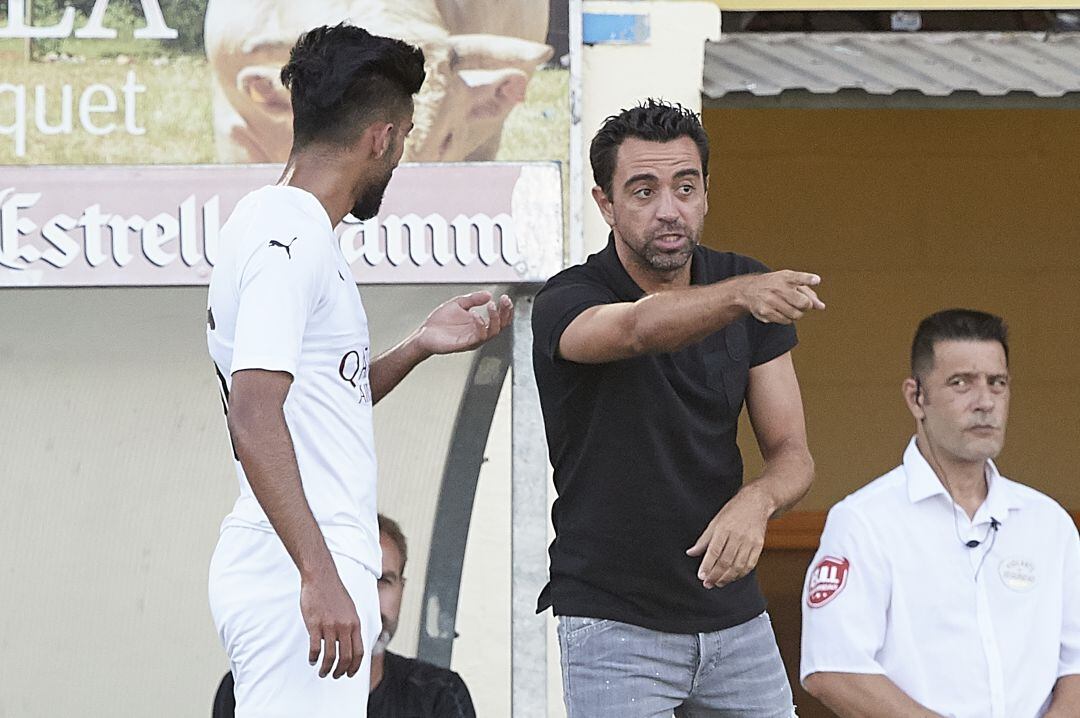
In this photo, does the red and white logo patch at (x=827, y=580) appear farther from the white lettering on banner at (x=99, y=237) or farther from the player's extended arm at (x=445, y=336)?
the white lettering on banner at (x=99, y=237)

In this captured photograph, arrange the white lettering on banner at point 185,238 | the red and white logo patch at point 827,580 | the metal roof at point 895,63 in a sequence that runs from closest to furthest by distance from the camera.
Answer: the red and white logo patch at point 827,580
the metal roof at point 895,63
the white lettering on banner at point 185,238

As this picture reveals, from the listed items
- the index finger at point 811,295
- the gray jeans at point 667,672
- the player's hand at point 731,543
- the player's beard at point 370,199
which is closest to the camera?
the index finger at point 811,295

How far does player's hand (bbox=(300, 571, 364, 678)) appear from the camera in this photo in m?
A: 2.31

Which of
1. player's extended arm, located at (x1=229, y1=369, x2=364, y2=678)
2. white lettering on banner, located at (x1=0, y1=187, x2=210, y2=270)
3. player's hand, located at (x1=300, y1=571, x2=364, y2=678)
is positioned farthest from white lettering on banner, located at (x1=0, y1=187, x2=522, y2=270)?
player's hand, located at (x1=300, y1=571, x2=364, y2=678)

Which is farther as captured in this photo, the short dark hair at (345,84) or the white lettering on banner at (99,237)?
the white lettering on banner at (99,237)

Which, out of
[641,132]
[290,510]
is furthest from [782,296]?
[290,510]

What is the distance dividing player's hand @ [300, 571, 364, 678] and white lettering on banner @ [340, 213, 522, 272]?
221 cm

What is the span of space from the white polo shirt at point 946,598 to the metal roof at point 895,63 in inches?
40.1

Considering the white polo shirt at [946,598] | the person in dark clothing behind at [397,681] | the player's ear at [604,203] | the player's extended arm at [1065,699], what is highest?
the player's ear at [604,203]

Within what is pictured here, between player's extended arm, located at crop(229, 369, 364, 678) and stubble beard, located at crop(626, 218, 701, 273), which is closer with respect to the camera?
player's extended arm, located at crop(229, 369, 364, 678)

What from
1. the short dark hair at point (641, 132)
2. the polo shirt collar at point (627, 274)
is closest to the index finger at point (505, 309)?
the polo shirt collar at point (627, 274)

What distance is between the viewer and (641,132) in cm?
317

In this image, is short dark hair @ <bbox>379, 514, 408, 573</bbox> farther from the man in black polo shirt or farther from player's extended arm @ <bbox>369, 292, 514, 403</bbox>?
player's extended arm @ <bbox>369, 292, 514, 403</bbox>

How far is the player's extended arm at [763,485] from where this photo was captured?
111 inches
